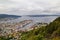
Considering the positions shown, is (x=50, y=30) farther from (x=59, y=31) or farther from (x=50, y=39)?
(x=50, y=39)

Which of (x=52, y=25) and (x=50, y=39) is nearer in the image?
(x=50, y=39)

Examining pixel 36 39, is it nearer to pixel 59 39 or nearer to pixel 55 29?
pixel 59 39

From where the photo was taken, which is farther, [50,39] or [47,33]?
[47,33]

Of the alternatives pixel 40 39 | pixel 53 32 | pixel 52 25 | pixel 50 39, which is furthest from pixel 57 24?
pixel 40 39

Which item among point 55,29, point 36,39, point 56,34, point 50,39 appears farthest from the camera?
point 55,29

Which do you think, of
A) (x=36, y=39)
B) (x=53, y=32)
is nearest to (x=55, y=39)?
(x=36, y=39)

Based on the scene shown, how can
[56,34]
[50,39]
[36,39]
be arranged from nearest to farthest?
[36,39] → [50,39] → [56,34]

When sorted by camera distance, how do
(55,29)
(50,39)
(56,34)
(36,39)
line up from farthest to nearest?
(55,29)
(56,34)
(50,39)
(36,39)

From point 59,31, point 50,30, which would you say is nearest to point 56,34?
point 59,31
